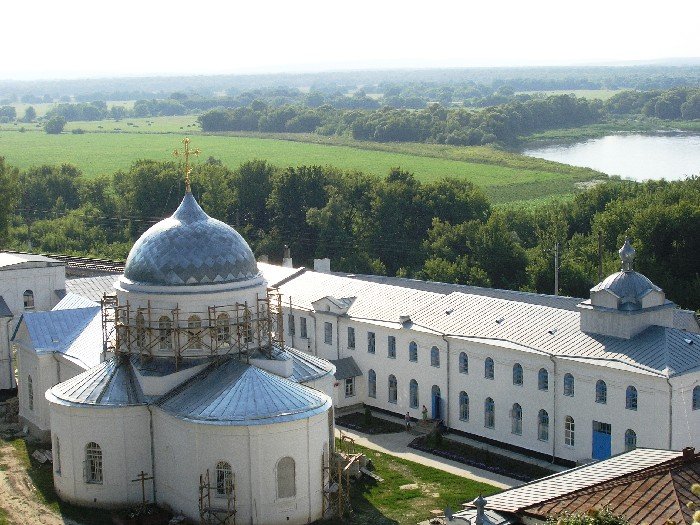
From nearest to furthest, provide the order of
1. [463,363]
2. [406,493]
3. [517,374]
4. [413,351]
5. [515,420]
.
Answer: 1. [406,493]
2. [517,374]
3. [515,420]
4. [463,363]
5. [413,351]

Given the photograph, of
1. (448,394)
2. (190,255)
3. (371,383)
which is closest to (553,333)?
(448,394)

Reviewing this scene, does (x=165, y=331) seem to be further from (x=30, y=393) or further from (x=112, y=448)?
(x=30, y=393)

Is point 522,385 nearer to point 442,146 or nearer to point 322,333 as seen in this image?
point 322,333

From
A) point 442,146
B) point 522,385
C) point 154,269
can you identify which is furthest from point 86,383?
point 442,146

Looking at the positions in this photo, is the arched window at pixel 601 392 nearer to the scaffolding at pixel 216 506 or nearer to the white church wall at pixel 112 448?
the scaffolding at pixel 216 506

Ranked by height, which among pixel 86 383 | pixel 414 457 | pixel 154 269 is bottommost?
pixel 414 457
